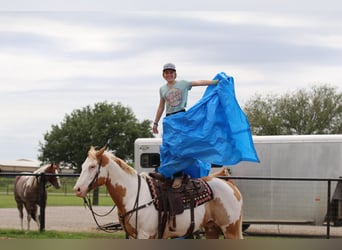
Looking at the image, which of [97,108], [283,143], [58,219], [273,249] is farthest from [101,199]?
[97,108]

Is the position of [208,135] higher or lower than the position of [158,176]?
higher

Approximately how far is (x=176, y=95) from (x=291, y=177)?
807 cm

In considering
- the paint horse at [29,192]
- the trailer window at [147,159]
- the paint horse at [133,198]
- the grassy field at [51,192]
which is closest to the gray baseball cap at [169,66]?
the paint horse at [133,198]

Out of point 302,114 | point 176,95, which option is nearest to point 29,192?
point 176,95

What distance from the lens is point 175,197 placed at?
7.18m

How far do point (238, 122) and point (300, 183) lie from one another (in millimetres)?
7049

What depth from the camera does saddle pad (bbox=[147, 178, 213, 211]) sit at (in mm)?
7195

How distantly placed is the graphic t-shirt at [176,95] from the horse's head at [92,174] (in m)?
0.98

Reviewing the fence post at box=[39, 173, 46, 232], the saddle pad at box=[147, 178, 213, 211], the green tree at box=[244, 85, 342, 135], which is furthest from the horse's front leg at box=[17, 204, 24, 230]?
Result: the green tree at box=[244, 85, 342, 135]

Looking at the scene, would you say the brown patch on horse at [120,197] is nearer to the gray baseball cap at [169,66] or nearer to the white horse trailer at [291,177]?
the gray baseball cap at [169,66]

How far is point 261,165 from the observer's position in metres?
15.1

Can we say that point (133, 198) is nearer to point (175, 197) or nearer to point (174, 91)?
point (175, 197)

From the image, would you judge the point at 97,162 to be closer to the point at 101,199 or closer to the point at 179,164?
the point at 179,164

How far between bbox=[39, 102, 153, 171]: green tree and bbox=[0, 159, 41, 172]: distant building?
18904 millimetres
